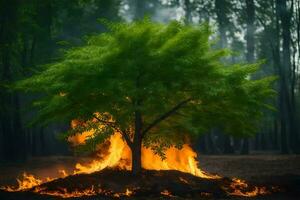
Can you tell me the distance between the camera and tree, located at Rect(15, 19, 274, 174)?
1666 centimetres

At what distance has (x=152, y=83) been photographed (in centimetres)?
1667

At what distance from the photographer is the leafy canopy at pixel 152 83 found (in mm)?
16641

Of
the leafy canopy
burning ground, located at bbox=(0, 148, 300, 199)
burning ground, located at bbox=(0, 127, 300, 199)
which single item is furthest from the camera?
burning ground, located at bbox=(0, 127, 300, 199)

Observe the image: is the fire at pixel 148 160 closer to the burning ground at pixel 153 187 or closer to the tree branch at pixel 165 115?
the burning ground at pixel 153 187

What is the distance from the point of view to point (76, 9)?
40.0 m

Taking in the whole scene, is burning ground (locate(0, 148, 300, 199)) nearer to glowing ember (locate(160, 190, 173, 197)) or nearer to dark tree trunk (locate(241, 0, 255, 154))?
glowing ember (locate(160, 190, 173, 197))

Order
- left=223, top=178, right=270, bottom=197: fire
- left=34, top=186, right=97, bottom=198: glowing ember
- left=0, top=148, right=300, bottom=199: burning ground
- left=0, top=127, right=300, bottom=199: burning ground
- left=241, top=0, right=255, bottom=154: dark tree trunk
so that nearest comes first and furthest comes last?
left=0, top=148, right=300, bottom=199: burning ground → left=0, top=127, right=300, bottom=199: burning ground → left=34, top=186, right=97, bottom=198: glowing ember → left=223, top=178, right=270, bottom=197: fire → left=241, top=0, right=255, bottom=154: dark tree trunk

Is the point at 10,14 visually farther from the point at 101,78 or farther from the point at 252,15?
the point at 252,15

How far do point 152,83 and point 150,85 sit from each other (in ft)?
0.33

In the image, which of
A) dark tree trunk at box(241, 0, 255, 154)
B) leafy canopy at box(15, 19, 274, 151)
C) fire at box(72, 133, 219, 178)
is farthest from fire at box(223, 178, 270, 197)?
dark tree trunk at box(241, 0, 255, 154)

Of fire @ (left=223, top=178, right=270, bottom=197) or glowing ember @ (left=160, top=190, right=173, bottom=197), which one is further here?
fire @ (left=223, top=178, right=270, bottom=197)

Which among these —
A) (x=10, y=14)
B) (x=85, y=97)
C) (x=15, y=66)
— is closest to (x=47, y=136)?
(x=15, y=66)

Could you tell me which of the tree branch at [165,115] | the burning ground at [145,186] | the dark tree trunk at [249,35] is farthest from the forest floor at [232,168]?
the dark tree trunk at [249,35]

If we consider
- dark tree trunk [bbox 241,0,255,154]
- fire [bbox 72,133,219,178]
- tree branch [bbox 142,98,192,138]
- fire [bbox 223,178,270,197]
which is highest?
dark tree trunk [bbox 241,0,255,154]
